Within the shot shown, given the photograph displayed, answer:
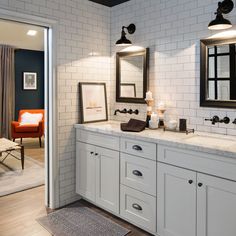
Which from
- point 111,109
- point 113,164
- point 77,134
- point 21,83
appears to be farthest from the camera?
point 21,83

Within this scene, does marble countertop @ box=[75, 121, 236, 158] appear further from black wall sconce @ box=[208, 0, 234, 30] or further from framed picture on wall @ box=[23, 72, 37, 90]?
framed picture on wall @ box=[23, 72, 37, 90]

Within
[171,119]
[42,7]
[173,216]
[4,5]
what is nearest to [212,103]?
[171,119]

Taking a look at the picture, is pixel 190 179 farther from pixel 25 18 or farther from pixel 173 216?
pixel 25 18

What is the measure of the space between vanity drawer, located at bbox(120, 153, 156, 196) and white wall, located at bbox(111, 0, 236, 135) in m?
0.68

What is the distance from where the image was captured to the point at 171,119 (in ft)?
9.14

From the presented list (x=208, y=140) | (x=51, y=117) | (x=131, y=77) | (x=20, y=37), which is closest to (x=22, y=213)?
(x=51, y=117)

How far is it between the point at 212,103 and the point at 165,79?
0.61 meters

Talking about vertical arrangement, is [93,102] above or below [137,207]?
above

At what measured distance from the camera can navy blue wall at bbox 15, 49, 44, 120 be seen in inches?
285

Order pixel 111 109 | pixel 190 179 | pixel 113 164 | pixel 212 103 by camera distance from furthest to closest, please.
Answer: pixel 111 109, pixel 113 164, pixel 212 103, pixel 190 179

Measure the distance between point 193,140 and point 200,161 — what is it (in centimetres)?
26

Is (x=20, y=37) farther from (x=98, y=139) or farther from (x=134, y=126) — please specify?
(x=134, y=126)

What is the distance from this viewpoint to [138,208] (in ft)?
7.93

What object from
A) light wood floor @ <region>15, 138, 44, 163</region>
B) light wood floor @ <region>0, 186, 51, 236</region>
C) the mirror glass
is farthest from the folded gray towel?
light wood floor @ <region>15, 138, 44, 163</region>
